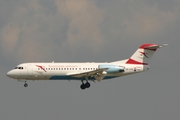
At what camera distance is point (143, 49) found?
283ft

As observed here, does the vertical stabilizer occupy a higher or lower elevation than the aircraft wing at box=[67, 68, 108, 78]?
higher

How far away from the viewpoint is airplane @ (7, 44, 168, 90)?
8112cm

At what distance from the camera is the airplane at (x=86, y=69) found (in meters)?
81.1

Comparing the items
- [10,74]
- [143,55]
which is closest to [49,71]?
[10,74]

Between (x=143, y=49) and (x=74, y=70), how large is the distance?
11.0 m

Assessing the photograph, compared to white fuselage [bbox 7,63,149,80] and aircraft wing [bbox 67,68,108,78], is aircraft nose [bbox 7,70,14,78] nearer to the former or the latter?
white fuselage [bbox 7,63,149,80]

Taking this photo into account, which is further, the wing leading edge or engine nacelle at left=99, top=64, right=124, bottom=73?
engine nacelle at left=99, top=64, right=124, bottom=73

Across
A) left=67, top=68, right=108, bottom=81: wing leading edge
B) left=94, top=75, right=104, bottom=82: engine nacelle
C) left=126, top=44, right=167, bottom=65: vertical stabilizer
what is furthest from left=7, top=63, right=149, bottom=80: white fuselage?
left=126, top=44, right=167, bottom=65: vertical stabilizer

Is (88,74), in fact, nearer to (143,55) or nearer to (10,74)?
(143,55)

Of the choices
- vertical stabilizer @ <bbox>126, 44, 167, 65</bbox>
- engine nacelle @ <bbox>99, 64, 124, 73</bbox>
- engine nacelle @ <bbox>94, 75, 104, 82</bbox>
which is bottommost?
engine nacelle @ <bbox>94, 75, 104, 82</bbox>

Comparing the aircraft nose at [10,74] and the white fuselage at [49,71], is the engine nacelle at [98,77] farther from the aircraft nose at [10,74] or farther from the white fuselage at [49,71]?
the aircraft nose at [10,74]

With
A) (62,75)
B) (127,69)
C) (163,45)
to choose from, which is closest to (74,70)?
(62,75)

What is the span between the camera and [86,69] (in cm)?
8338

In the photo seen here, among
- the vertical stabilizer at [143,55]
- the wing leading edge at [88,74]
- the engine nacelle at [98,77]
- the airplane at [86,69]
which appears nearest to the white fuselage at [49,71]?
the airplane at [86,69]
